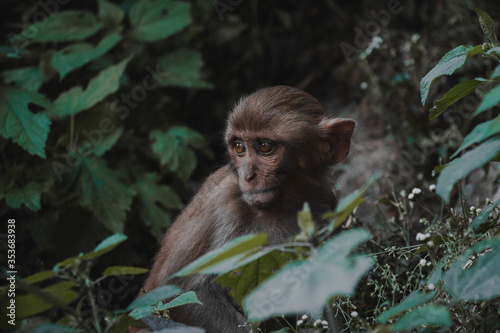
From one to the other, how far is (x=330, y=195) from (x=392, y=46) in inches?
139

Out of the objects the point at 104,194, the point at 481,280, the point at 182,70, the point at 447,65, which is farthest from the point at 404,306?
the point at 182,70

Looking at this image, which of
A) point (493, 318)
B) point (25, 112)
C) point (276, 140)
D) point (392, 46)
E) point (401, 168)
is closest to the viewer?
point (493, 318)

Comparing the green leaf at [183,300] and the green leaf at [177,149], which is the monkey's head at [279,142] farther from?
the green leaf at [177,149]

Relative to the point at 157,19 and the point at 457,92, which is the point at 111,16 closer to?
the point at 157,19

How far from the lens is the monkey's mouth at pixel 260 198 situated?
13.7 ft

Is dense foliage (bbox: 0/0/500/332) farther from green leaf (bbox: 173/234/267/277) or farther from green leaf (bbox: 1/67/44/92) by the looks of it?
green leaf (bbox: 173/234/267/277)

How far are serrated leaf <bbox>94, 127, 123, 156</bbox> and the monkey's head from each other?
5.26 feet

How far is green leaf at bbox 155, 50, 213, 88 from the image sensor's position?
679 centimetres

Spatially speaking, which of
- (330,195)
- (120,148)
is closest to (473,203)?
(330,195)

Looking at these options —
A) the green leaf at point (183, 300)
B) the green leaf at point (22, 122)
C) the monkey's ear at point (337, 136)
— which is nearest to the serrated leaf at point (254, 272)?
the green leaf at point (183, 300)

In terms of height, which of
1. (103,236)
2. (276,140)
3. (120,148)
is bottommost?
(103,236)

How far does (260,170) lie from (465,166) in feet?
7.08

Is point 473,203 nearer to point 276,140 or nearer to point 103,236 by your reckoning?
point 276,140

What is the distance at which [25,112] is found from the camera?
201 inches
